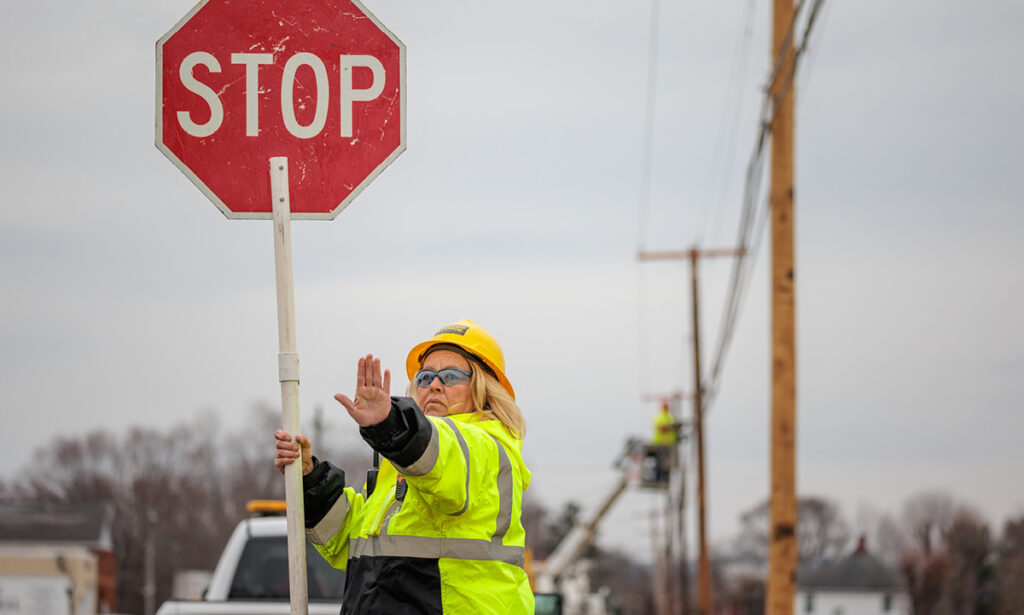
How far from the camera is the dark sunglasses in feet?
14.3

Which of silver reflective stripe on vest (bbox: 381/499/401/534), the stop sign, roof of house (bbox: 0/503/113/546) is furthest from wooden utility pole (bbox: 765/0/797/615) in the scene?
roof of house (bbox: 0/503/113/546)

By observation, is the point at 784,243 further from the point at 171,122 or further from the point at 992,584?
the point at 992,584

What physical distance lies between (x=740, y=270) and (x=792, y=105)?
289cm

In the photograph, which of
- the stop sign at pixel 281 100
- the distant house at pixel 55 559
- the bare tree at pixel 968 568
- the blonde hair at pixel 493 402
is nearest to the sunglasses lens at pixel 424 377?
the blonde hair at pixel 493 402

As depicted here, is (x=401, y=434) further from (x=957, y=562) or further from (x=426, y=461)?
(x=957, y=562)

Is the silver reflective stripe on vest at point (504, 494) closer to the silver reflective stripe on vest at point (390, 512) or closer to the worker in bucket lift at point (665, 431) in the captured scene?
the silver reflective stripe on vest at point (390, 512)

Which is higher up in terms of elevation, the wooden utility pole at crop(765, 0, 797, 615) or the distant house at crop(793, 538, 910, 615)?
the wooden utility pole at crop(765, 0, 797, 615)

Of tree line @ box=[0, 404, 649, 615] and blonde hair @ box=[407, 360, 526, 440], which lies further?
tree line @ box=[0, 404, 649, 615]

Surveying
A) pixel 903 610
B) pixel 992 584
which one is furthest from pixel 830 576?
pixel 992 584

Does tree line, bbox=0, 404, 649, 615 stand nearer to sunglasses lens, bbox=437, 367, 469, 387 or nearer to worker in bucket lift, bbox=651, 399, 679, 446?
worker in bucket lift, bbox=651, 399, 679, 446

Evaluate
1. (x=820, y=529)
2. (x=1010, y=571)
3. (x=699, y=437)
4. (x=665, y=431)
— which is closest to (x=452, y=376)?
(x=699, y=437)

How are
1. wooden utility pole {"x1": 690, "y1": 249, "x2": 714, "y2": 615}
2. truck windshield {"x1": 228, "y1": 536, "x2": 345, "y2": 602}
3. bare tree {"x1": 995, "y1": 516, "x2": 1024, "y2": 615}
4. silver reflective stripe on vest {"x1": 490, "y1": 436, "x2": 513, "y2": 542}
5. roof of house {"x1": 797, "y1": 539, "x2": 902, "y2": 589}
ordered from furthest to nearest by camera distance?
roof of house {"x1": 797, "y1": 539, "x2": 902, "y2": 589}, bare tree {"x1": 995, "y1": 516, "x2": 1024, "y2": 615}, wooden utility pole {"x1": 690, "y1": 249, "x2": 714, "y2": 615}, truck windshield {"x1": 228, "y1": 536, "x2": 345, "y2": 602}, silver reflective stripe on vest {"x1": 490, "y1": 436, "x2": 513, "y2": 542}

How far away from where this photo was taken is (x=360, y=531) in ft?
13.9

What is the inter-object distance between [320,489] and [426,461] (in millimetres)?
700
